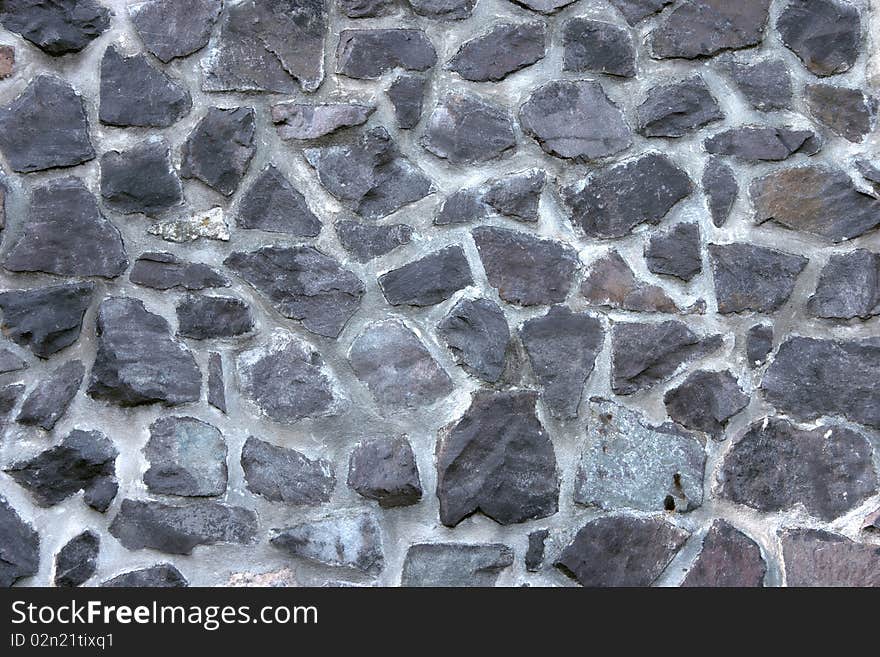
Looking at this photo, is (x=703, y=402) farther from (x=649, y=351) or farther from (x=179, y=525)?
(x=179, y=525)

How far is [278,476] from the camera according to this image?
217 cm

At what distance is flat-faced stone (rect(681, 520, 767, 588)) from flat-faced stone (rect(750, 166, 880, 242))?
2.29ft

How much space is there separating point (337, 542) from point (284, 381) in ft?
1.19

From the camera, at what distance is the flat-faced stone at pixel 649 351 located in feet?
7.38

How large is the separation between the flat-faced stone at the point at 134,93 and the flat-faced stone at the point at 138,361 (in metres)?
0.39

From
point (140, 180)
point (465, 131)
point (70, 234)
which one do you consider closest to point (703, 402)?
point (465, 131)

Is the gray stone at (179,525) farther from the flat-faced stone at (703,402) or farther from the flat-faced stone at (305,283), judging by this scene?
the flat-faced stone at (703,402)

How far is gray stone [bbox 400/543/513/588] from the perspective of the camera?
218 centimetres

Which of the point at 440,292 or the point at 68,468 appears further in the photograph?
the point at 440,292

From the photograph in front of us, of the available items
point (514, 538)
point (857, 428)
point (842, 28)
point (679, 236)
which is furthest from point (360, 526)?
point (842, 28)

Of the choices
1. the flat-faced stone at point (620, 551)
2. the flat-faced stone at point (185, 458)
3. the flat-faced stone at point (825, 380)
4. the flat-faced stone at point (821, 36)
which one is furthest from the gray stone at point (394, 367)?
the flat-faced stone at point (821, 36)

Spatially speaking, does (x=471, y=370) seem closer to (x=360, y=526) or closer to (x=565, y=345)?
(x=565, y=345)

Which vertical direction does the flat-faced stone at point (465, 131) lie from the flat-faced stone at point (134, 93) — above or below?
below

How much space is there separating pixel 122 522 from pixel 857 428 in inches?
63.7
